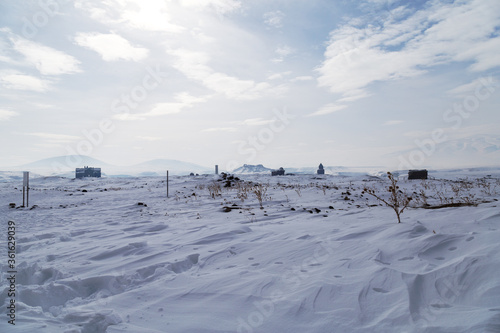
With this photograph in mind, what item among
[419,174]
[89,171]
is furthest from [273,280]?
[89,171]

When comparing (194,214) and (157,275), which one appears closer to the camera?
(157,275)

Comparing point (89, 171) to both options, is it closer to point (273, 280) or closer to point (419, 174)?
point (419, 174)

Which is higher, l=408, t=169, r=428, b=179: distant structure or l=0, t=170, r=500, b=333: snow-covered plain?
l=408, t=169, r=428, b=179: distant structure

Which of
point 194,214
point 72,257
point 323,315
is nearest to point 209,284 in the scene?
point 323,315

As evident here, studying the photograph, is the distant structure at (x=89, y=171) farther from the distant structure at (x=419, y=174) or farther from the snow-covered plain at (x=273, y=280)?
the snow-covered plain at (x=273, y=280)

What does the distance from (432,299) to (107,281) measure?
2.82 meters

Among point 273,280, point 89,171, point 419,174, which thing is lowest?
point 273,280

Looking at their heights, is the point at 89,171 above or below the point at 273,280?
above

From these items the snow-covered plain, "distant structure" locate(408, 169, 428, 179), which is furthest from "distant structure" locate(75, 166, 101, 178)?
the snow-covered plain

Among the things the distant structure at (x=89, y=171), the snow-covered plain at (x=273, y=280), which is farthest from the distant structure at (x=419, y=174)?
the distant structure at (x=89, y=171)

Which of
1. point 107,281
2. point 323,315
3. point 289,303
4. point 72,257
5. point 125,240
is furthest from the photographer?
point 125,240

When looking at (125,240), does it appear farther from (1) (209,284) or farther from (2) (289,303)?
(2) (289,303)

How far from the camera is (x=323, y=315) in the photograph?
1964mm

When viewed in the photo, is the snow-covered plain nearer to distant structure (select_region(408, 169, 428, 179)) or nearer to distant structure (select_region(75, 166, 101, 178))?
distant structure (select_region(408, 169, 428, 179))
